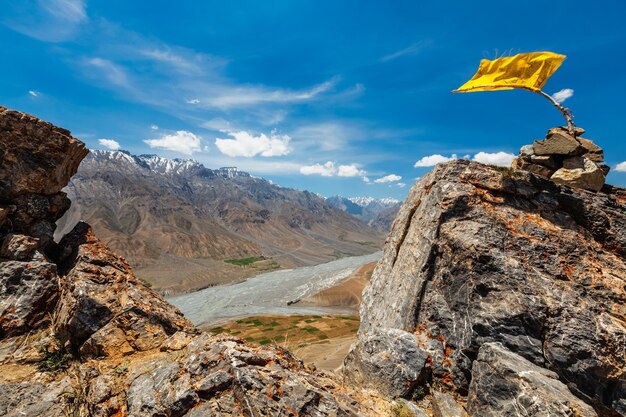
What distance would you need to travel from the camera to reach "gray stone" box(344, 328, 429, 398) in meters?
9.19

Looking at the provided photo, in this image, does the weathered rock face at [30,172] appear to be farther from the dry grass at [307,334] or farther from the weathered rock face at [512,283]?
the dry grass at [307,334]

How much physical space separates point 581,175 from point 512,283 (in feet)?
20.1

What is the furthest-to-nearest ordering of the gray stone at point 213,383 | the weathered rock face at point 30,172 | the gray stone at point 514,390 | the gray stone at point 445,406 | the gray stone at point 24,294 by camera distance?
1. the weathered rock face at point 30,172
2. the gray stone at point 24,294
3. the gray stone at point 445,406
4. the gray stone at point 213,383
5. the gray stone at point 514,390

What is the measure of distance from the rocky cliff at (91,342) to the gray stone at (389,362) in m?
0.78

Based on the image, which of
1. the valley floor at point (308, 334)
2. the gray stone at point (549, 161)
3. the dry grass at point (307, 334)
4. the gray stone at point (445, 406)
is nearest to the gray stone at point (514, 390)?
the gray stone at point (445, 406)

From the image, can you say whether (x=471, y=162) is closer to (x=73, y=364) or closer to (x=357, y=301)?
(x=73, y=364)

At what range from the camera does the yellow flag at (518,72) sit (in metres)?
12.6

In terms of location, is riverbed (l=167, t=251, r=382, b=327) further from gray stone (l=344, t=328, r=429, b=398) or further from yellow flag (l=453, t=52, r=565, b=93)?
yellow flag (l=453, t=52, r=565, b=93)

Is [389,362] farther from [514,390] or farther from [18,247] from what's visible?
[18,247]

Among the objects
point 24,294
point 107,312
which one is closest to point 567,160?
point 107,312

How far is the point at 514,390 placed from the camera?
25.2 feet

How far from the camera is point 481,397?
8.20 meters

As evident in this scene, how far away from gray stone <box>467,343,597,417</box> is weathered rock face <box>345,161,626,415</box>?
1.92ft

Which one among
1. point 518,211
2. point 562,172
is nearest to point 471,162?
point 518,211
